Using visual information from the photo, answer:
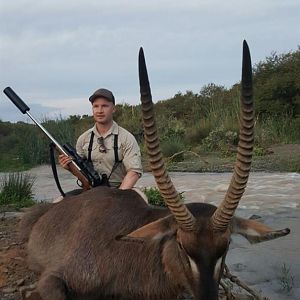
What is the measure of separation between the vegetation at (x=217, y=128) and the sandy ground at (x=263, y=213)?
299 cm

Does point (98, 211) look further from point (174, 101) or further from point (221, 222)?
point (174, 101)

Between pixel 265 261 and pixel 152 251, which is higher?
pixel 152 251

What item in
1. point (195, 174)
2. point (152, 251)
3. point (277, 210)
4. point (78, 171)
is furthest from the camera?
point (195, 174)

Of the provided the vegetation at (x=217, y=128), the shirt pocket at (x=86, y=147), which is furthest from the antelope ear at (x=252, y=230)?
the vegetation at (x=217, y=128)

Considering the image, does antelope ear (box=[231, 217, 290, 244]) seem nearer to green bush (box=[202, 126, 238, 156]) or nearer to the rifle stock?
the rifle stock

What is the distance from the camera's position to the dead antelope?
3902 millimetres

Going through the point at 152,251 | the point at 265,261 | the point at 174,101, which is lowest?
the point at 265,261

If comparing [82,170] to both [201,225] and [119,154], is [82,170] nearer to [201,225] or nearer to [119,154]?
[119,154]

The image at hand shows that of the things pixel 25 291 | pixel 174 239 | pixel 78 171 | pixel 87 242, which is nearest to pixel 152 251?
pixel 174 239

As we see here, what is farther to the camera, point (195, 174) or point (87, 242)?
point (195, 174)

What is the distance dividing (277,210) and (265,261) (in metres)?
3.19

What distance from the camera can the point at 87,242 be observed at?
199 inches

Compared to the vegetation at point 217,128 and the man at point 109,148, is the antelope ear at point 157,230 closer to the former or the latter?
the man at point 109,148

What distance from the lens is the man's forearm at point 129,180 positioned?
6.75 m
